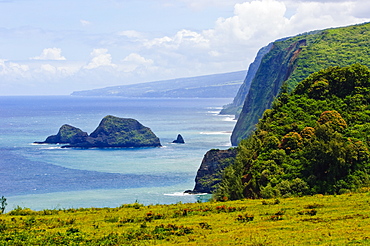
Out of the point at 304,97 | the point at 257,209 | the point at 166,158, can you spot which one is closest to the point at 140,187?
the point at 166,158

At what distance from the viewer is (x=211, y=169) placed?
107 metres

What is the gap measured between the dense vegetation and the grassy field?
8372 mm

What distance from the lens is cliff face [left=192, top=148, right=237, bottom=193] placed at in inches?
4087

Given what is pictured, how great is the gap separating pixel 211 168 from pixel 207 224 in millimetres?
75485

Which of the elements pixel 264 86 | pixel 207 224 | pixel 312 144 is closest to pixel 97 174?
pixel 264 86

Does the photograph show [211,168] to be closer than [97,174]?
Yes

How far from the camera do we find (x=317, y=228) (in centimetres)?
2855

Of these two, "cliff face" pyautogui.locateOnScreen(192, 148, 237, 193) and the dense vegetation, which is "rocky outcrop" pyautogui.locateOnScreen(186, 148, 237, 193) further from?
the dense vegetation

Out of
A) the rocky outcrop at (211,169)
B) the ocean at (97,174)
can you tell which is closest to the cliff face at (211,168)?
the rocky outcrop at (211,169)

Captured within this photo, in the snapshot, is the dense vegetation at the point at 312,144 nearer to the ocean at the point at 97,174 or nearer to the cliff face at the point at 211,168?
the ocean at the point at 97,174

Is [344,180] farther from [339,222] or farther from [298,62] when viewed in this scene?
[298,62]

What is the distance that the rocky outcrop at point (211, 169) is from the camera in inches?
4087

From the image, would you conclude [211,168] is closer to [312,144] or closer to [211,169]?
[211,169]

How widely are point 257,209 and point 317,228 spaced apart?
8.16m
